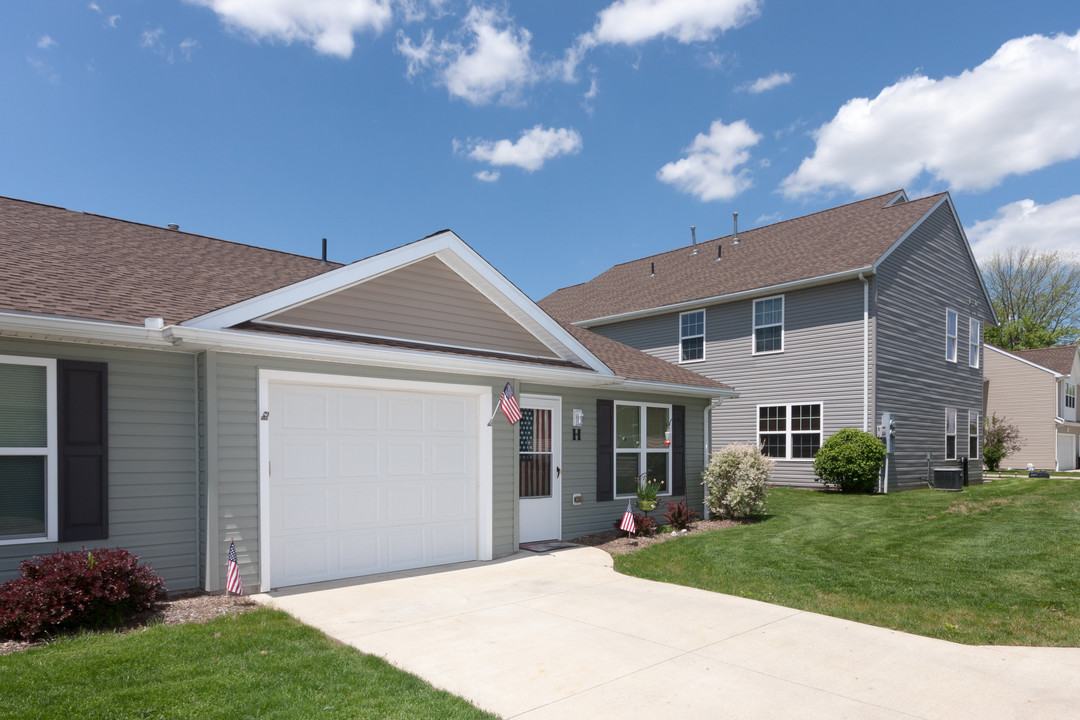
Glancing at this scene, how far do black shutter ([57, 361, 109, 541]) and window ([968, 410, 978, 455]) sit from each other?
23.6m

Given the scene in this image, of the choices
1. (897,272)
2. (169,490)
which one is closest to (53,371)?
(169,490)

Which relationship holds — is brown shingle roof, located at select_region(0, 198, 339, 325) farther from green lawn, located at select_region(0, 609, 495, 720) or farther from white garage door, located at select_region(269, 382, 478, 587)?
green lawn, located at select_region(0, 609, 495, 720)

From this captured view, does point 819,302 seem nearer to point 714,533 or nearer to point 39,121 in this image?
point 714,533

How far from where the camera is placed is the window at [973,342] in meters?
21.4

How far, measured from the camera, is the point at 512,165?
21.5m

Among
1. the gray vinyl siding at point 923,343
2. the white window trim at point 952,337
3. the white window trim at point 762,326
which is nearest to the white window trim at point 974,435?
the gray vinyl siding at point 923,343

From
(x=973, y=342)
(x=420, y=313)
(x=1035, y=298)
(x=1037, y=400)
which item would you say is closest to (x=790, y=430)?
(x=973, y=342)

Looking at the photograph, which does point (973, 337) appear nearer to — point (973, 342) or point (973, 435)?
point (973, 342)

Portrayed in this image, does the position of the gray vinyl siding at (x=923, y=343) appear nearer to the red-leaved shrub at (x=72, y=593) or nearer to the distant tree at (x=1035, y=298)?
the red-leaved shrub at (x=72, y=593)

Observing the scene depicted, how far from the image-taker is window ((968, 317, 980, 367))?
21.4m

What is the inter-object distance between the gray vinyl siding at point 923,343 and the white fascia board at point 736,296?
885mm

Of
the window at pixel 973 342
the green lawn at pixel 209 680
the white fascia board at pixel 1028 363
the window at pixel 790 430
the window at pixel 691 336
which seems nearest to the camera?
the green lawn at pixel 209 680

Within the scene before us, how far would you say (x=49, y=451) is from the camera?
6.11m

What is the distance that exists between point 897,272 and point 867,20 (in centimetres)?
678
